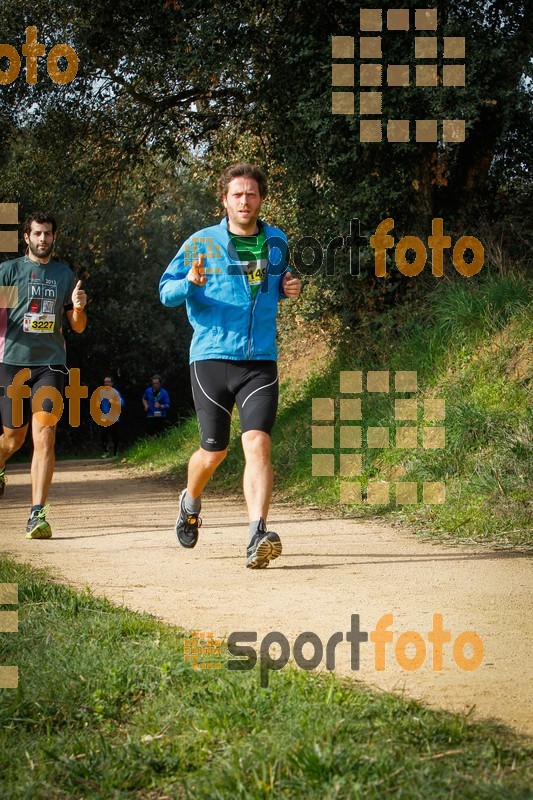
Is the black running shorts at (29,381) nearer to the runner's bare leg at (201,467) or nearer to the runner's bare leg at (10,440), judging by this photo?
the runner's bare leg at (10,440)

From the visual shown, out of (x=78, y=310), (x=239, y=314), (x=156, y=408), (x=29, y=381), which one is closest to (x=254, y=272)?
(x=239, y=314)

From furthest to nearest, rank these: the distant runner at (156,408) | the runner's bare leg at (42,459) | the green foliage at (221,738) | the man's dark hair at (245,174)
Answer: the distant runner at (156,408), the runner's bare leg at (42,459), the man's dark hair at (245,174), the green foliage at (221,738)

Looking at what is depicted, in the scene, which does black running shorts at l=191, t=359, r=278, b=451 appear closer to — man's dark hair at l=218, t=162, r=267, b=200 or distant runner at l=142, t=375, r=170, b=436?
man's dark hair at l=218, t=162, r=267, b=200

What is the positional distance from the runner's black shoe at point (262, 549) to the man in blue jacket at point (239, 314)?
25cm

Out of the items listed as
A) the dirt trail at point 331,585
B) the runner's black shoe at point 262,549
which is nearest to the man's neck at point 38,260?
the dirt trail at point 331,585

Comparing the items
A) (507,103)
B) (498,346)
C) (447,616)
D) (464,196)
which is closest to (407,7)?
(507,103)

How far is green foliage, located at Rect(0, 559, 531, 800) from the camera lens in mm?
2412

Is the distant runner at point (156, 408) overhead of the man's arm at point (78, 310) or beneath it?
beneath

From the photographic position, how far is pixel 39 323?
7.75 meters

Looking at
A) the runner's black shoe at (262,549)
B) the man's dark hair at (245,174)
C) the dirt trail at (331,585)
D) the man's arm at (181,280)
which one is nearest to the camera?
the dirt trail at (331,585)

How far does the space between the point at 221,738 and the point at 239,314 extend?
11.8 ft

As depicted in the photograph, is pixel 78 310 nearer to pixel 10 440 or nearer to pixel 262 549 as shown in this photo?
pixel 10 440

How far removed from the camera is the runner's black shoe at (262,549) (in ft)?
18.3

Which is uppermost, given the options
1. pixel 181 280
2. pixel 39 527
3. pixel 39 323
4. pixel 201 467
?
pixel 181 280
